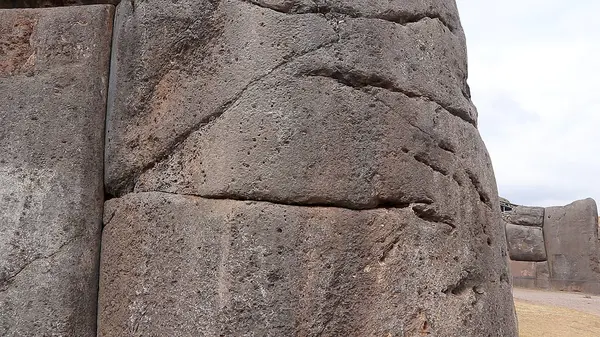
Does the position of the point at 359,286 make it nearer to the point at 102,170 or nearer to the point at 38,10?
the point at 102,170

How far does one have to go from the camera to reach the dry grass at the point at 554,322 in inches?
323

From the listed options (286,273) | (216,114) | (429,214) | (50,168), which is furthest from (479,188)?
(50,168)

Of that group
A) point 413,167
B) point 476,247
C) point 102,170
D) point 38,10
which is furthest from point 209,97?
point 476,247

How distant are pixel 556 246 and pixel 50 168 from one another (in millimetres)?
15210

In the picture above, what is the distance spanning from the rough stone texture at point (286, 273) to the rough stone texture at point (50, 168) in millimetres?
215

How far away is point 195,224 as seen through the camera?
258 centimetres

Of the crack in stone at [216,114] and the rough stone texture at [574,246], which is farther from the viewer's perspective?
the rough stone texture at [574,246]

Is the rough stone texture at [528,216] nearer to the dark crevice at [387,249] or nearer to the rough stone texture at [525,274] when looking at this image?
the rough stone texture at [525,274]

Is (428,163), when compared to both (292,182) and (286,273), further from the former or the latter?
(286,273)

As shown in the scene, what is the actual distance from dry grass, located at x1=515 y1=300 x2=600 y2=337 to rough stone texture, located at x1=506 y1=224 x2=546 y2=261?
18.5ft

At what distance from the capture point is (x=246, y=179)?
2.56m

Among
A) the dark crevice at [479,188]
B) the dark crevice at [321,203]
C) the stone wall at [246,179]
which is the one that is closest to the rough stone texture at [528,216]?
the stone wall at [246,179]

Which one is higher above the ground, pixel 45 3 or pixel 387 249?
pixel 45 3

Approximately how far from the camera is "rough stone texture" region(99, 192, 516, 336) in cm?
246
